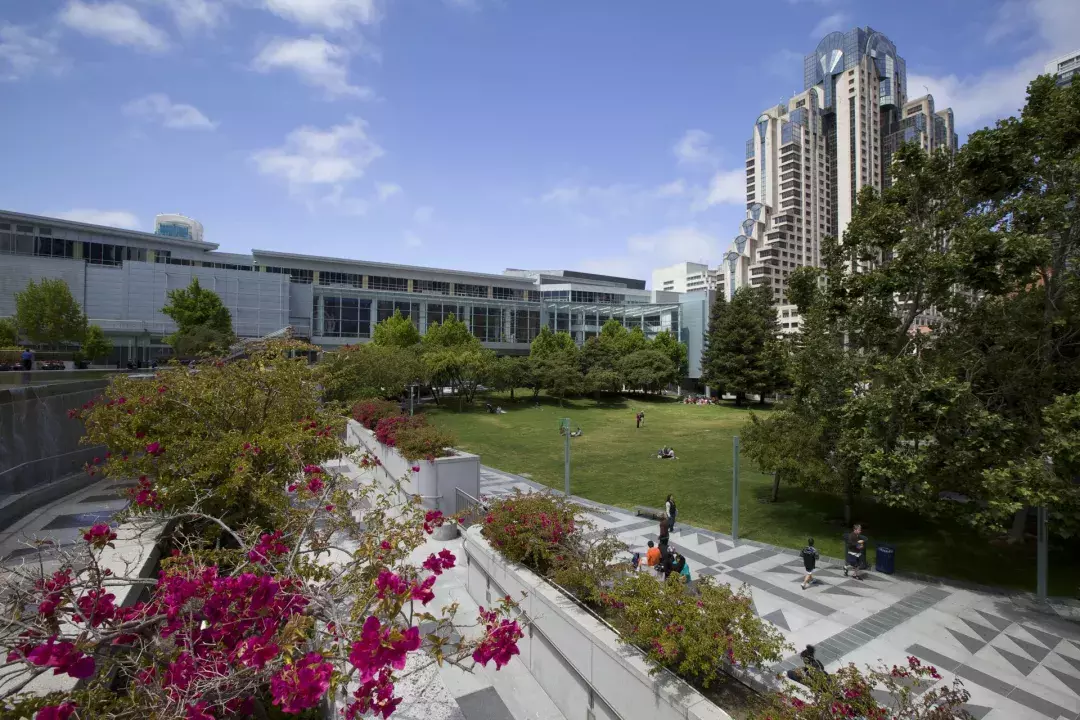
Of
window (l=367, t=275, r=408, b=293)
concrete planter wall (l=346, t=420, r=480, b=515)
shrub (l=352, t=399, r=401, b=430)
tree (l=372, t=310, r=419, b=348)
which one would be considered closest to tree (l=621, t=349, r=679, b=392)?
tree (l=372, t=310, r=419, b=348)

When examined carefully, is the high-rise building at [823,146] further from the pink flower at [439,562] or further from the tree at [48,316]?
the pink flower at [439,562]

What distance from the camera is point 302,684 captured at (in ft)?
9.84

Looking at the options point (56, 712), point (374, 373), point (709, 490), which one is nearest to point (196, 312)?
point (374, 373)

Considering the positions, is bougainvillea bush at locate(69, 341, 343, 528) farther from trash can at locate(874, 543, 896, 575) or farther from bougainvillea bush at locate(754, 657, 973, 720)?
trash can at locate(874, 543, 896, 575)

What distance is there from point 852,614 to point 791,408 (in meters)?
6.89

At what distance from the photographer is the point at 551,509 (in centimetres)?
809

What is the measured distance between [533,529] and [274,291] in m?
54.0

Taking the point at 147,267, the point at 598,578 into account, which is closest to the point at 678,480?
the point at 598,578

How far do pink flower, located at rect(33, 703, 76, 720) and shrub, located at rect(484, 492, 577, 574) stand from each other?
5.22 metres

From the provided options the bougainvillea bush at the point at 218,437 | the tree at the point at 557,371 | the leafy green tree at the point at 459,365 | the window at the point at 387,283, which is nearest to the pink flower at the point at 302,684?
the bougainvillea bush at the point at 218,437

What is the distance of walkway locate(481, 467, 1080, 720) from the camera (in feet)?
23.9

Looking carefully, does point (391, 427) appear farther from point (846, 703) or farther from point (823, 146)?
point (823, 146)

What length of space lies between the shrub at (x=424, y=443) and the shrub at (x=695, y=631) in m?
8.46

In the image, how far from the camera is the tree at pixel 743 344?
4834 centimetres
